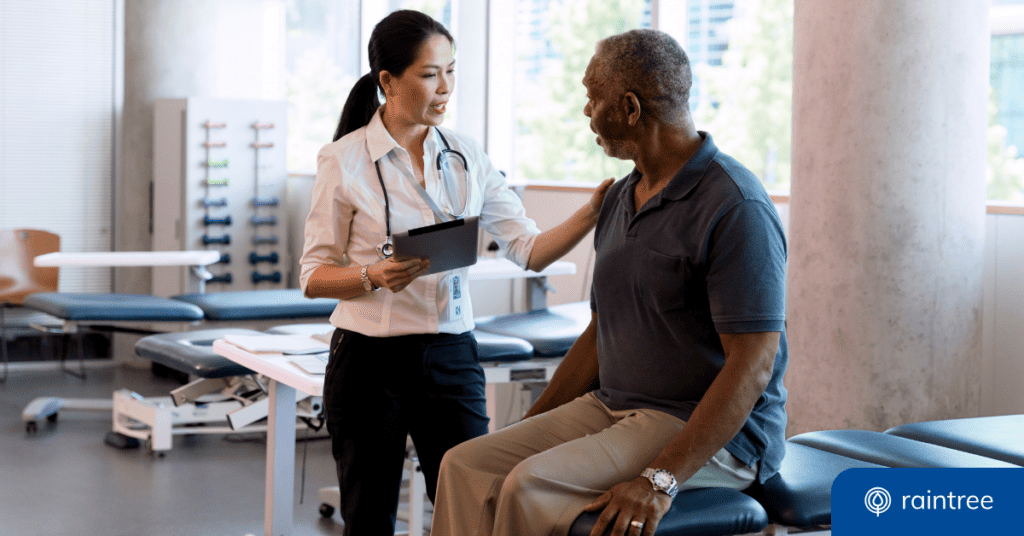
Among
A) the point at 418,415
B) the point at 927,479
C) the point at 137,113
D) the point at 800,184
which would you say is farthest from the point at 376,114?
the point at 137,113

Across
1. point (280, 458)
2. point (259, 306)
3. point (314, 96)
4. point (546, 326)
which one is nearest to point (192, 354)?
point (280, 458)

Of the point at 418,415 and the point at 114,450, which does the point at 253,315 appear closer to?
the point at 114,450

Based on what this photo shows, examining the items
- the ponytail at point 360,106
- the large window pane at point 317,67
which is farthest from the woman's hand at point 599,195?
the large window pane at point 317,67

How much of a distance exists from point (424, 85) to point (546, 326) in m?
1.60

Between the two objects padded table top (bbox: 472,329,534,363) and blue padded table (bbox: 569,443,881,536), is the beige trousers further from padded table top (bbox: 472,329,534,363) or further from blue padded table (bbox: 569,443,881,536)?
padded table top (bbox: 472,329,534,363)

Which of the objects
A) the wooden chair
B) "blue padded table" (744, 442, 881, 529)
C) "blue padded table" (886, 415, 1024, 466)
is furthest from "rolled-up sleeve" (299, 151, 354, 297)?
the wooden chair

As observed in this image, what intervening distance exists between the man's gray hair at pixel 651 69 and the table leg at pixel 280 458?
1.62 metres

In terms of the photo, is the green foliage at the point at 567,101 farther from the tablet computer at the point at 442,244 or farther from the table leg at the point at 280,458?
the tablet computer at the point at 442,244

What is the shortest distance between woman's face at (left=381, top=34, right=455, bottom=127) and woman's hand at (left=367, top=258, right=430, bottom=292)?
34 cm

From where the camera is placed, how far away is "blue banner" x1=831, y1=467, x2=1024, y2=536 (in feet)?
5.14

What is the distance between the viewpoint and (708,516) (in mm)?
1625

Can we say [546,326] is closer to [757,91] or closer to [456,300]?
[456,300]

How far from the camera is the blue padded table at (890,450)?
198cm

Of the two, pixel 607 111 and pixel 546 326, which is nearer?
pixel 607 111
